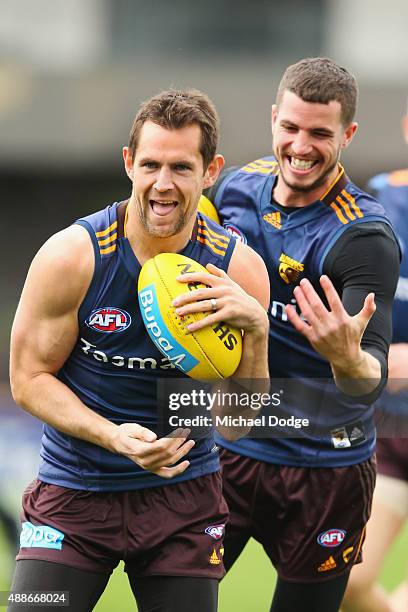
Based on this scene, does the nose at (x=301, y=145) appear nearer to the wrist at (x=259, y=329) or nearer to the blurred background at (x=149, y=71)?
the wrist at (x=259, y=329)

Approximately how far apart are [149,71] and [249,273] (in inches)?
678

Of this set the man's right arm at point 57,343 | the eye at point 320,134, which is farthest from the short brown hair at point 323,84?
the man's right arm at point 57,343

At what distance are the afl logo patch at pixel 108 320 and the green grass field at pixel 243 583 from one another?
3355 millimetres

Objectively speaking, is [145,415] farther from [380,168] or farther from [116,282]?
[380,168]

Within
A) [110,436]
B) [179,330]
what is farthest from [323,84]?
[110,436]

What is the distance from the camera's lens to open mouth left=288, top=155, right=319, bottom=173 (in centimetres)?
491

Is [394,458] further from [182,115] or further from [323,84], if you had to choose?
[182,115]

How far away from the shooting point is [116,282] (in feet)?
13.7

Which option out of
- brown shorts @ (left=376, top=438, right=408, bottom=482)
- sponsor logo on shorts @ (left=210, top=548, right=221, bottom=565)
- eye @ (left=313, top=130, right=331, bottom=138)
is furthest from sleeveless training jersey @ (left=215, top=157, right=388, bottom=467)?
sponsor logo on shorts @ (left=210, top=548, right=221, bottom=565)

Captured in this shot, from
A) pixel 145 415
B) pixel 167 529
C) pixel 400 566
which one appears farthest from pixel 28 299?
pixel 400 566

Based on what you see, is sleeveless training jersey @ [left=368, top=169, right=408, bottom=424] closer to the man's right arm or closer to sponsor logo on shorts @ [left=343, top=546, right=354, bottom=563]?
sponsor logo on shorts @ [left=343, top=546, right=354, bottom=563]

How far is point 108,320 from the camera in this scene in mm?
4180

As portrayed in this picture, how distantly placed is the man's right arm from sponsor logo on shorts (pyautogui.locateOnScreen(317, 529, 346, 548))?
1.33 metres

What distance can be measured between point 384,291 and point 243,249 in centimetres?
69
